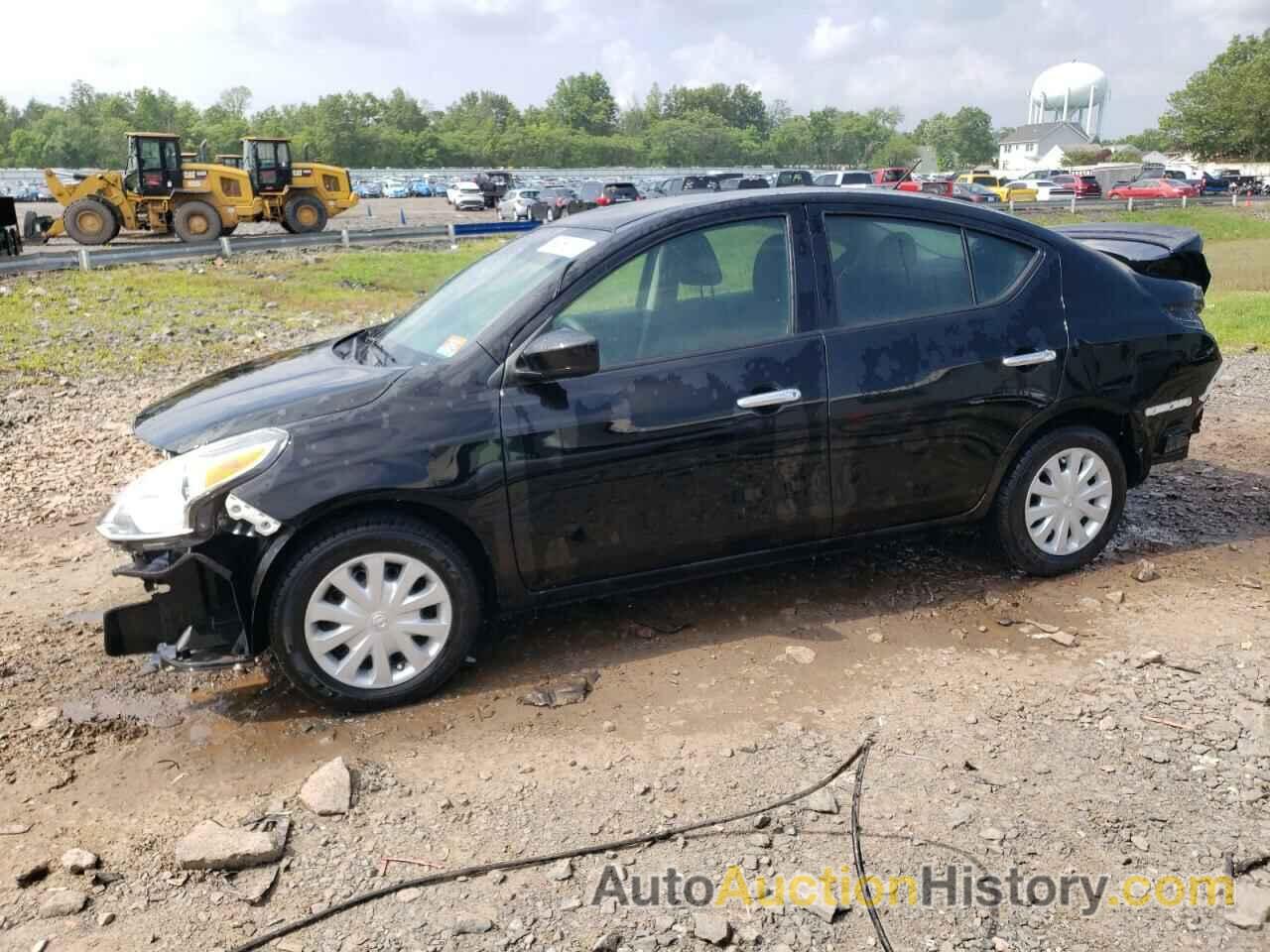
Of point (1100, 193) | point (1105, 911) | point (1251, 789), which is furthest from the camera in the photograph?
point (1100, 193)

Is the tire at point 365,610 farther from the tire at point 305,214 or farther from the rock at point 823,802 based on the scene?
the tire at point 305,214

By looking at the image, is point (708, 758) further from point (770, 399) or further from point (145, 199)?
point (145, 199)

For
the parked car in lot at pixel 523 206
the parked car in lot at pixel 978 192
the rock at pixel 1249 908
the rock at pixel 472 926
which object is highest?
the parked car in lot at pixel 978 192

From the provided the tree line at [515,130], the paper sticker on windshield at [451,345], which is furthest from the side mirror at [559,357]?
the tree line at [515,130]

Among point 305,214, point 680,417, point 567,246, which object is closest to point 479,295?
point 567,246

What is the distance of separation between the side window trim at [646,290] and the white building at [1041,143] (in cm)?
12498

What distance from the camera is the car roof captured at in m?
4.56

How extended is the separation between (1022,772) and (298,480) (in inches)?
105

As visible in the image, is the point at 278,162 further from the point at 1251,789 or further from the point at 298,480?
the point at 1251,789

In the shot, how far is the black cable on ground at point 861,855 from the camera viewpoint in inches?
112

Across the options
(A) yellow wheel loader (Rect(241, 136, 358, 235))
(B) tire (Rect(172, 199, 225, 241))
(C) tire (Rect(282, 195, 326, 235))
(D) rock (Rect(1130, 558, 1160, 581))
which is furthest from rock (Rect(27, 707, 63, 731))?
(C) tire (Rect(282, 195, 326, 235))

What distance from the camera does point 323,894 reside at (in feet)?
10.0

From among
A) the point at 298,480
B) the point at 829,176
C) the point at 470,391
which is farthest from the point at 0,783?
the point at 829,176

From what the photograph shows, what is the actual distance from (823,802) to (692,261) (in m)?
2.24
